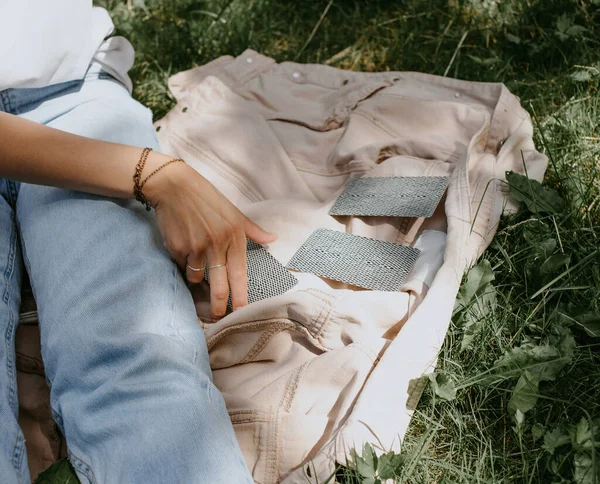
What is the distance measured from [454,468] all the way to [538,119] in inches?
49.1

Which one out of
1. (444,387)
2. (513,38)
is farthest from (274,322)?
(513,38)

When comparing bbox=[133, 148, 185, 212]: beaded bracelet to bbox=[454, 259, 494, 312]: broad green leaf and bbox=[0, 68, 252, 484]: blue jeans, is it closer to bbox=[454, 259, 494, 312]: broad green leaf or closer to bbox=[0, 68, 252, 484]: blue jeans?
bbox=[0, 68, 252, 484]: blue jeans

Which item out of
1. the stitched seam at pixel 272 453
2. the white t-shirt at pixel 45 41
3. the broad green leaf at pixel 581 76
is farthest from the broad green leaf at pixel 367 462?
the broad green leaf at pixel 581 76

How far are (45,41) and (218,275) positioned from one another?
762 millimetres

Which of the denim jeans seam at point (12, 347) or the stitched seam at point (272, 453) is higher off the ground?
the denim jeans seam at point (12, 347)

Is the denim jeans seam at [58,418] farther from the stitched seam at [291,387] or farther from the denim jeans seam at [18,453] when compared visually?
the stitched seam at [291,387]

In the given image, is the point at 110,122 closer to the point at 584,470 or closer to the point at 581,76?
the point at 584,470

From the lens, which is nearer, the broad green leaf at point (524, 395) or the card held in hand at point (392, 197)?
the broad green leaf at point (524, 395)

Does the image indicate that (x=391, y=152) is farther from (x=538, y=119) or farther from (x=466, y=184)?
(x=538, y=119)

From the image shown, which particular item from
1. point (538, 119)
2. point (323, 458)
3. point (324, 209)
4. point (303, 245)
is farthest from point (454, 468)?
point (538, 119)

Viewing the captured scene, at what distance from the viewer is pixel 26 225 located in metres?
1.56

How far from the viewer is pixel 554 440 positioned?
123 cm

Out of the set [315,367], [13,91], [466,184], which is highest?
[13,91]

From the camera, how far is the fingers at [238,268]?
1.47 m
